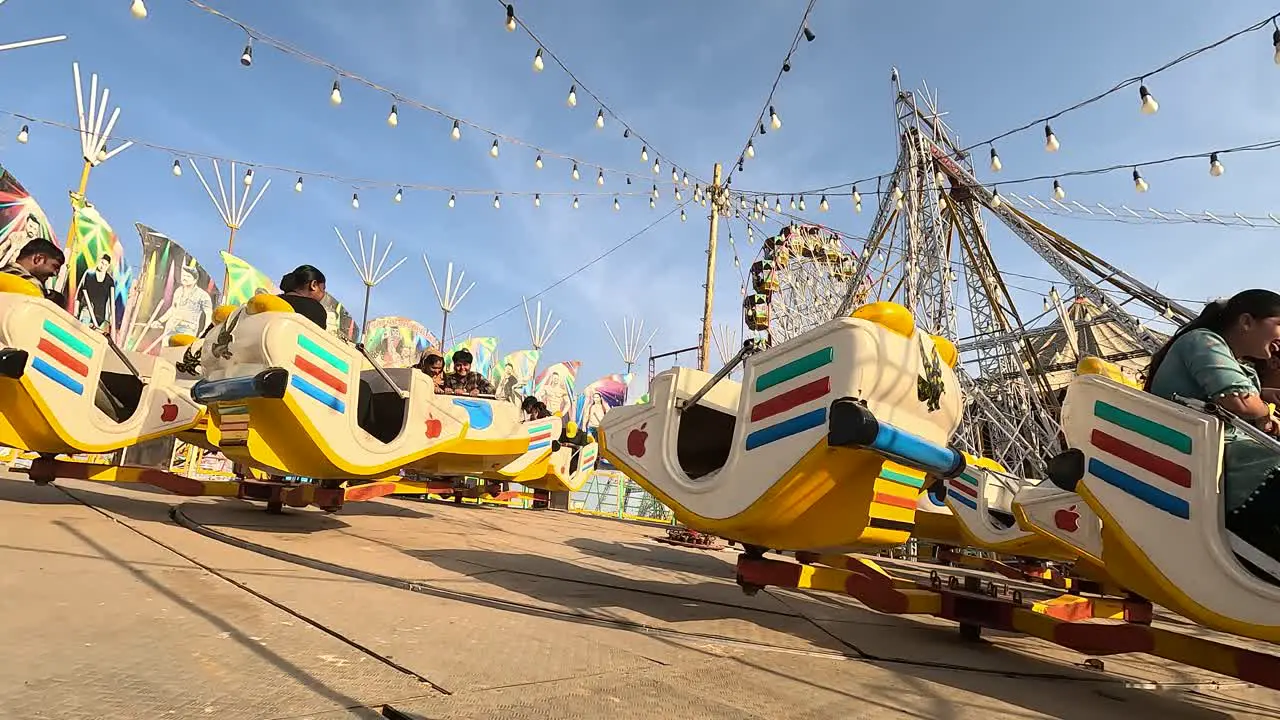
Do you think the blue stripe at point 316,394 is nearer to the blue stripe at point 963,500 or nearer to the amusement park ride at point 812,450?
the amusement park ride at point 812,450

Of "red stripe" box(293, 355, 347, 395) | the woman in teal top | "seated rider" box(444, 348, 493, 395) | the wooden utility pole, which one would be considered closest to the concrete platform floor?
the woman in teal top

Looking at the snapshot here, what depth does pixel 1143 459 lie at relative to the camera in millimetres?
2402

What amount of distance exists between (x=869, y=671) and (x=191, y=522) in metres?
4.30

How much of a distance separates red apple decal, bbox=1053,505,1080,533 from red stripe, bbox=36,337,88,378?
612 cm

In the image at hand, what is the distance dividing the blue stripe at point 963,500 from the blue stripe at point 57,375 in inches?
276

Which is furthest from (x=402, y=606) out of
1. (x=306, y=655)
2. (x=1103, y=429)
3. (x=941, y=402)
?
(x=1103, y=429)

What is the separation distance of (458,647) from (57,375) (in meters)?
4.14

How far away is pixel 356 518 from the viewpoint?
5957 millimetres

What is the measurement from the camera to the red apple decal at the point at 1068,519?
3375mm

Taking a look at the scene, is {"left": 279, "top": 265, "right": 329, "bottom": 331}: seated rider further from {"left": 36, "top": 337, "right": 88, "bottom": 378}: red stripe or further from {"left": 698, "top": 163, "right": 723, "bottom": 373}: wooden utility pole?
{"left": 698, "top": 163, "right": 723, "bottom": 373}: wooden utility pole

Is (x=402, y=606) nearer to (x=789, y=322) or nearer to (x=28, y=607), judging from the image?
(x=28, y=607)

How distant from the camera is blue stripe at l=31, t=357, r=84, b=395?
4.30 meters

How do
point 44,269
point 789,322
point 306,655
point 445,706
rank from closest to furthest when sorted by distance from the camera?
point 445,706 → point 306,655 → point 44,269 → point 789,322

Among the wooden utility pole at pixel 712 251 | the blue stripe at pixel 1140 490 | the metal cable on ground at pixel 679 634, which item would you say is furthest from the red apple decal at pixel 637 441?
the wooden utility pole at pixel 712 251
